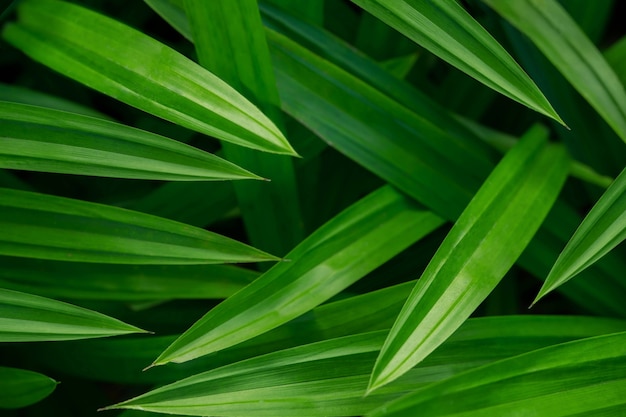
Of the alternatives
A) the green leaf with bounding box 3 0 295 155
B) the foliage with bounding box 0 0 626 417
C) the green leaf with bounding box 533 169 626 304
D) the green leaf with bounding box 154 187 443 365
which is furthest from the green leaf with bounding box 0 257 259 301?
the green leaf with bounding box 533 169 626 304

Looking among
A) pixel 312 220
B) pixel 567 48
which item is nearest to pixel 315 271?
pixel 312 220

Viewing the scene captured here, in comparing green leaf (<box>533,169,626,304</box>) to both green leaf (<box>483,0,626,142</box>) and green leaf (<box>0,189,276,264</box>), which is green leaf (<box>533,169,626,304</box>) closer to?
green leaf (<box>483,0,626,142</box>)

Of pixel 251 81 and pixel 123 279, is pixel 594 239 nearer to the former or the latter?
pixel 251 81

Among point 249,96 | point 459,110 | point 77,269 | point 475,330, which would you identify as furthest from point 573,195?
point 77,269

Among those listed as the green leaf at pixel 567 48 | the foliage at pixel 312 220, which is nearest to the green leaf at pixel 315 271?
the foliage at pixel 312 220

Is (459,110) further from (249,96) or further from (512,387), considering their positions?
(512,387)
